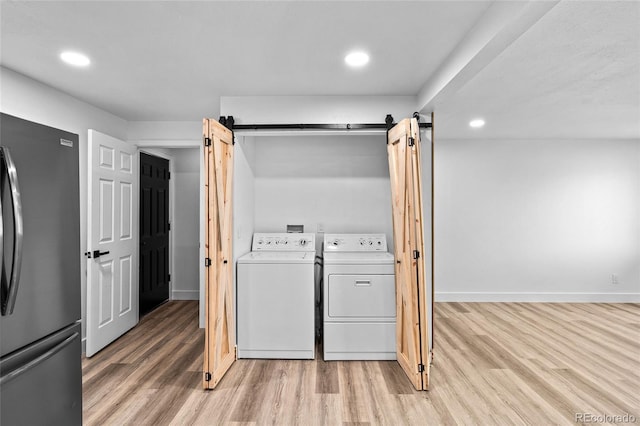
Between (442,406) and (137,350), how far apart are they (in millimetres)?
2709

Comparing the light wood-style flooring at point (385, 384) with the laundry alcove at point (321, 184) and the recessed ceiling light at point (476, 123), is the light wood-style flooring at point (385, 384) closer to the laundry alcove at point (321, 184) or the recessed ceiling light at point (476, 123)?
the laundry alcove at point (321, 184)

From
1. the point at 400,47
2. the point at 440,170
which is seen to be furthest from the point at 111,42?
the point at 440,170

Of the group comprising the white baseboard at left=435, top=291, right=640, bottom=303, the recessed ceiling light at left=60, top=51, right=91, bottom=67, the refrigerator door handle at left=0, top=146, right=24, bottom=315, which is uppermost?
the recessed ceiling light at left=60, top=51, right=91, bottom=67

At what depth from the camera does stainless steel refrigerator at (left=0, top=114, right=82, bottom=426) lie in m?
1.29

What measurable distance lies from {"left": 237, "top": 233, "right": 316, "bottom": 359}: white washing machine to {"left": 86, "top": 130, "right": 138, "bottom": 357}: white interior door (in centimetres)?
132

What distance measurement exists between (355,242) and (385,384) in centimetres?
142

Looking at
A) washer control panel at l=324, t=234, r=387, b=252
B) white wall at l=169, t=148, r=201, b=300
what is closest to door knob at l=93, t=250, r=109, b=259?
white wall at l=169, t=148, r=201, b=300

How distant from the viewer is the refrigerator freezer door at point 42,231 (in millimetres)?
1312

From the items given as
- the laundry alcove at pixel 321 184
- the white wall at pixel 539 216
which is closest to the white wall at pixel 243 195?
the laundry alcove at pixel 321 184

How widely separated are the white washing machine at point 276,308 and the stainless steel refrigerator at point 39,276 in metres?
1.48

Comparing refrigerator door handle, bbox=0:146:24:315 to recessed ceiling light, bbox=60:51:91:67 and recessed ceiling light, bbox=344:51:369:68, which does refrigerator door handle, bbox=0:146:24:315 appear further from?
recessed ceiling light, bbox=344:51:369:68

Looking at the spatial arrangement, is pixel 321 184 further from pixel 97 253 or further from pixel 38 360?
pixel 38 360

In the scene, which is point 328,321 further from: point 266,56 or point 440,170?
point 440,170

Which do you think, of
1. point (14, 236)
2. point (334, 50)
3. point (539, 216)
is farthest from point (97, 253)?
point (539, 216)
